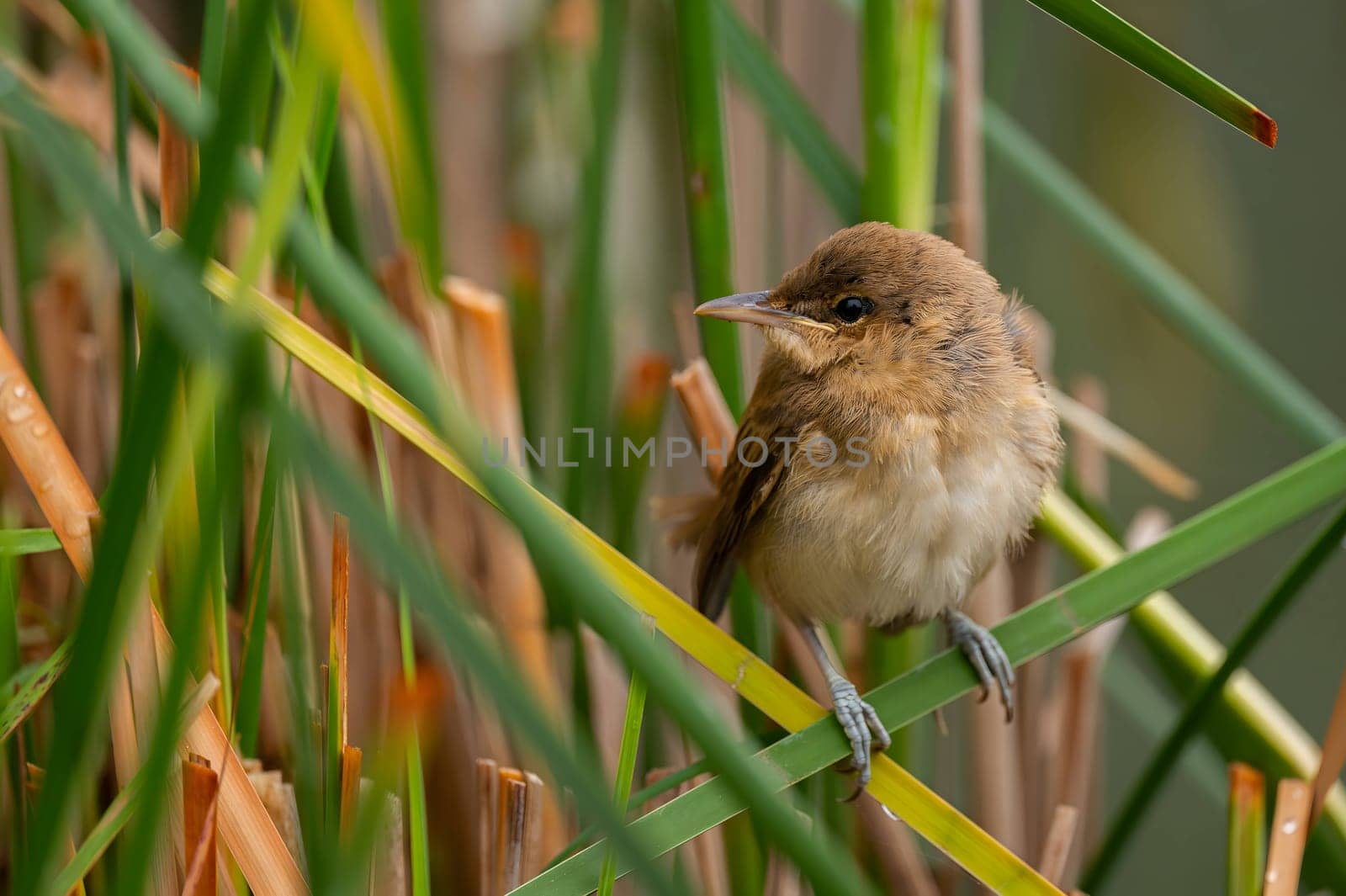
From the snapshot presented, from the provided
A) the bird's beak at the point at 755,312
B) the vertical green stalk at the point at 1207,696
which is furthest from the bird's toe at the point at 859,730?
the bird's beak at the point at 755,312

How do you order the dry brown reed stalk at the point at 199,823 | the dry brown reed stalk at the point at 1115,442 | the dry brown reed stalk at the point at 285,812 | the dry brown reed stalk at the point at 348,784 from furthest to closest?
1. the dry brown reed stalk at the point at 1115,442
2. the dry brown reed stalk at the point at 285,812
3. the dry brown reed stalk at the point at 348,784
4. the dry brown reed stalk at the point at 199,823

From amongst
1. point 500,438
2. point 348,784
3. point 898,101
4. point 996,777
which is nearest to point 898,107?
point 898,101

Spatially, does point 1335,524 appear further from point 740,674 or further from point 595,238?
point 595,238

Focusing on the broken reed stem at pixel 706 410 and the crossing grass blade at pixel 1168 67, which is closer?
the crossing grass blade at pixel 1168 67

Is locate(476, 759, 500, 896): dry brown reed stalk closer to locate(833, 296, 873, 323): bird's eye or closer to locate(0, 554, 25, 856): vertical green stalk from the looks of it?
locate(0, 554, 25, 856): vertical green stalk

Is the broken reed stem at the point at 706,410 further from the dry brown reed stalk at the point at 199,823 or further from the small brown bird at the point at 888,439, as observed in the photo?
the dry brown reed stalk at the point at 199,823

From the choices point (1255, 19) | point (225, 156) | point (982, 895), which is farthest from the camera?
point (1255, 19)

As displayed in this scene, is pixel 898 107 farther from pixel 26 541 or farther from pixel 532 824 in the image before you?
pixel 26 541

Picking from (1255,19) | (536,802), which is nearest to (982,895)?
(536,802)

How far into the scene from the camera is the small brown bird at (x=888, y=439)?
4.65ft

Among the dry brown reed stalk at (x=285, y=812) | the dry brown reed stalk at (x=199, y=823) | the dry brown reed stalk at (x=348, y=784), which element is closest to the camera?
the dry brown reed stalk at (x=199, y=823)

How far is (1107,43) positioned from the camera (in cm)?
100

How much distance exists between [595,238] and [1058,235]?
2.10m

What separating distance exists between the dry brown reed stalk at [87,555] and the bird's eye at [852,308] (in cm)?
87
